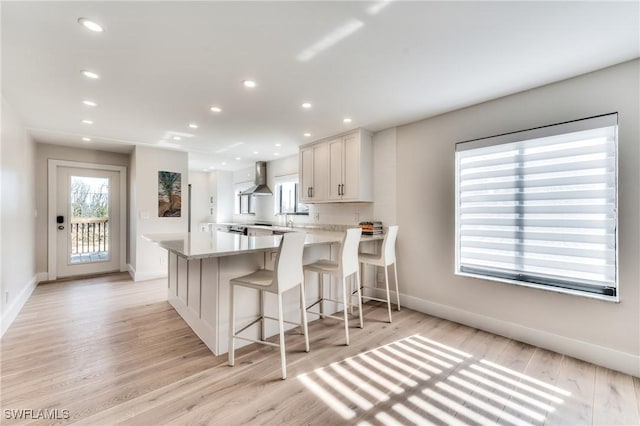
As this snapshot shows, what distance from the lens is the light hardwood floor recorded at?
5.64ft

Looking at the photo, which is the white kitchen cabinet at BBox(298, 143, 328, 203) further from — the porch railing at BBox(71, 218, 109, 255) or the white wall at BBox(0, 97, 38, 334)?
the porch railing at BBox(71, 218, 109, 255)

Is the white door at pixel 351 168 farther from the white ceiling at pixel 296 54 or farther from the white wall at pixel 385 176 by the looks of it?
the white ceiling at pixel 296 54

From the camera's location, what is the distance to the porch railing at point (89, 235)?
5.18 m

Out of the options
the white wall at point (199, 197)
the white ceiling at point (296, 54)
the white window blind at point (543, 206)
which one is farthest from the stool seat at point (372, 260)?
the white wall at point (199, 197)

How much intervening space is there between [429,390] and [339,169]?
293 centimetres

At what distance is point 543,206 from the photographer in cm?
257

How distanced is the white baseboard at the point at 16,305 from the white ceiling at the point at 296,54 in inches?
86.8

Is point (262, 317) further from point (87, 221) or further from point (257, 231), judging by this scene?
point (87, 221)

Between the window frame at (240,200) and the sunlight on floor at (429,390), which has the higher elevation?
the window frame at (240,200)

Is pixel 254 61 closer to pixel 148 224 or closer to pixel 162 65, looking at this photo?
pixel 162 65

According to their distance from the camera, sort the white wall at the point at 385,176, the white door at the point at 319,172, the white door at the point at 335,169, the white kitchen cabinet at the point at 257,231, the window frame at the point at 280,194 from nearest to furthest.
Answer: the white wall at the point at 385,176, the white door at the point at 335,169, the white door at the point at 319,172, the white kitchen cabinet at the point at 257,231, the window frame at the point at 280,194

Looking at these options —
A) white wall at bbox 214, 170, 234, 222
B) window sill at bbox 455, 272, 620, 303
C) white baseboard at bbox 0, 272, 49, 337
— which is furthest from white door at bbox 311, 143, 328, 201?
white wall at bbox 214, 170, 234, 222

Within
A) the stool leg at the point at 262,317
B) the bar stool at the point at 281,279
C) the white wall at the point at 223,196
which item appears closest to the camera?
the bar stool at the point at 281,279

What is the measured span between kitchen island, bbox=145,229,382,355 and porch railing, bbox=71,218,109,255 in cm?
342
